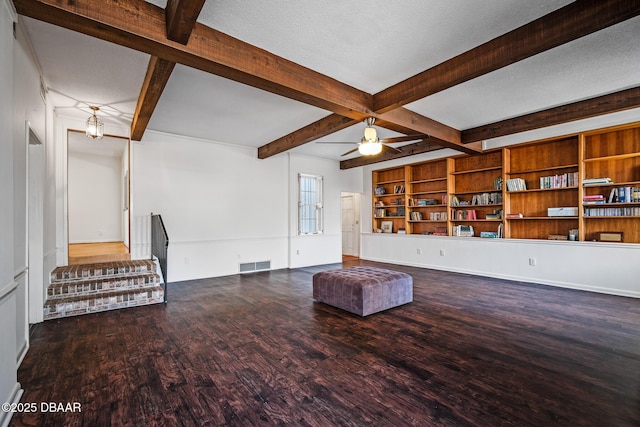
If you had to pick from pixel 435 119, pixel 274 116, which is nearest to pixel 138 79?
pixel 274 116

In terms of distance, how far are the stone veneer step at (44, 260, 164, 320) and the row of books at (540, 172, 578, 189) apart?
23.0 feet

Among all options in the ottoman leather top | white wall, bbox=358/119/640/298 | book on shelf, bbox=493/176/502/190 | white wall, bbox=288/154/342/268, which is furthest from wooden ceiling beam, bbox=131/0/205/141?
book on shelf, bbox=493/176/502/190

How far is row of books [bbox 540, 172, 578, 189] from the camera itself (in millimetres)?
5238

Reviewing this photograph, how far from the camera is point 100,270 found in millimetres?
4430

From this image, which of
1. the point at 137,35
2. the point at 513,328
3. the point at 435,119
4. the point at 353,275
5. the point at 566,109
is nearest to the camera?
the point at 137,35

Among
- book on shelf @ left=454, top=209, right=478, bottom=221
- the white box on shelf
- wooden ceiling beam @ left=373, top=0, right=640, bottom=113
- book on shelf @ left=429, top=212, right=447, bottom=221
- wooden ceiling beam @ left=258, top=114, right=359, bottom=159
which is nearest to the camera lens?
wooden ceiling beam @ left=373, top=0, right=640, bottom=113

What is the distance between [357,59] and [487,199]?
482cm

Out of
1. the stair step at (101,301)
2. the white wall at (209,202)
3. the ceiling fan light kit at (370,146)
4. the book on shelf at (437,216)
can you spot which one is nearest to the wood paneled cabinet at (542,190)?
the book on shelf at (437,216)

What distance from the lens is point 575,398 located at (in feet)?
6.85

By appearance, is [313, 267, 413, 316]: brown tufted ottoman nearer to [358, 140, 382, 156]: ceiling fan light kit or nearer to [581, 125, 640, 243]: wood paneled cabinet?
[358, 140, 382, 156]: ceiling fan light kit

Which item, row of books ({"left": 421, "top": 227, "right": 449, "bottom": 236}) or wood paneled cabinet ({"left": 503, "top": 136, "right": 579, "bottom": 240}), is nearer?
wood paneled cabinet ({"left": 503, "top": 136, "right": 579, "bottom": 240})

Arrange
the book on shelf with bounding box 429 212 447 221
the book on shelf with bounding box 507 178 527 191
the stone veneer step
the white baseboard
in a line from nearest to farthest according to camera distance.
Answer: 1. the white baseboard
2. the stone veneer step
3. the book on shelf with bounding box 507 178 527 191
4. the book on shelf with bounding box 429 212 447 221

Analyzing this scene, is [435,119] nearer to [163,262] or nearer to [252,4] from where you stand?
[252,4]

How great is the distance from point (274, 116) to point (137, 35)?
8.65ft
